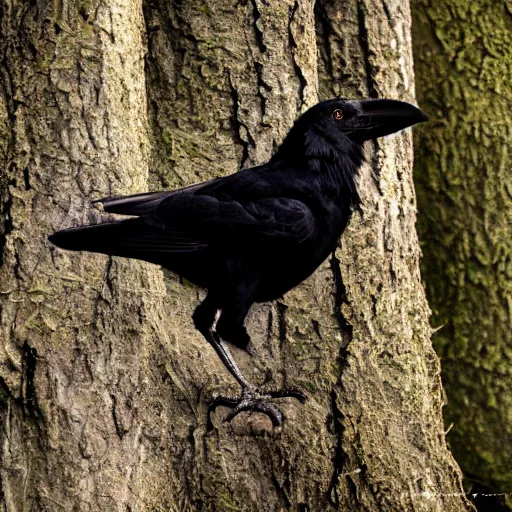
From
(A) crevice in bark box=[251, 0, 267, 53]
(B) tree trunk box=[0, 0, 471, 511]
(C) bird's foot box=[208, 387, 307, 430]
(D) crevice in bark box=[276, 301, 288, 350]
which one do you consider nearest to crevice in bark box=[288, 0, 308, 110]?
(B) tree trunk box=[0, 0, 471, 511]

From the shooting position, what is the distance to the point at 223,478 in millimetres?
4457

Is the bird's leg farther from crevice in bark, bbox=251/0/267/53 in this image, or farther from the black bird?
crevice in bark, bbox=251/0/267/53

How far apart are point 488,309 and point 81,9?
11.2 feet

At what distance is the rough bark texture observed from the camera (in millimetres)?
6215

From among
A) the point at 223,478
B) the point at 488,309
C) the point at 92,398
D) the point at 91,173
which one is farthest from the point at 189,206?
the point at 488,309

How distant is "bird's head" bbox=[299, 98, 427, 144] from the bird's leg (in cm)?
100

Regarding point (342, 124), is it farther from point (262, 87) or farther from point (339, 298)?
point (339, 298)

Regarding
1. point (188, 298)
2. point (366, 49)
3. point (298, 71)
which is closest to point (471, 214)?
point (366, 49)

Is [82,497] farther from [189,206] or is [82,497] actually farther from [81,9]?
[81,9]

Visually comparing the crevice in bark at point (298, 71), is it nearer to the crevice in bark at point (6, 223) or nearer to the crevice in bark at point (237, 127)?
the crevice in bark at point (237, 127)

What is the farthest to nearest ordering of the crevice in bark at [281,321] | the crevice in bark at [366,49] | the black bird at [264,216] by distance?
the crevice in bark at [366,49] < the crevice in bark at [281,321] < the black bird at [264,216]

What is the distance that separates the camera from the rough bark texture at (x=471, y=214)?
20.4 ft

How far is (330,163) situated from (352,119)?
0.79ft

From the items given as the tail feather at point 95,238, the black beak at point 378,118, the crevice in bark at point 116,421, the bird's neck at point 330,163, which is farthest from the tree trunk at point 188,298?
the black beak at point 378,118
